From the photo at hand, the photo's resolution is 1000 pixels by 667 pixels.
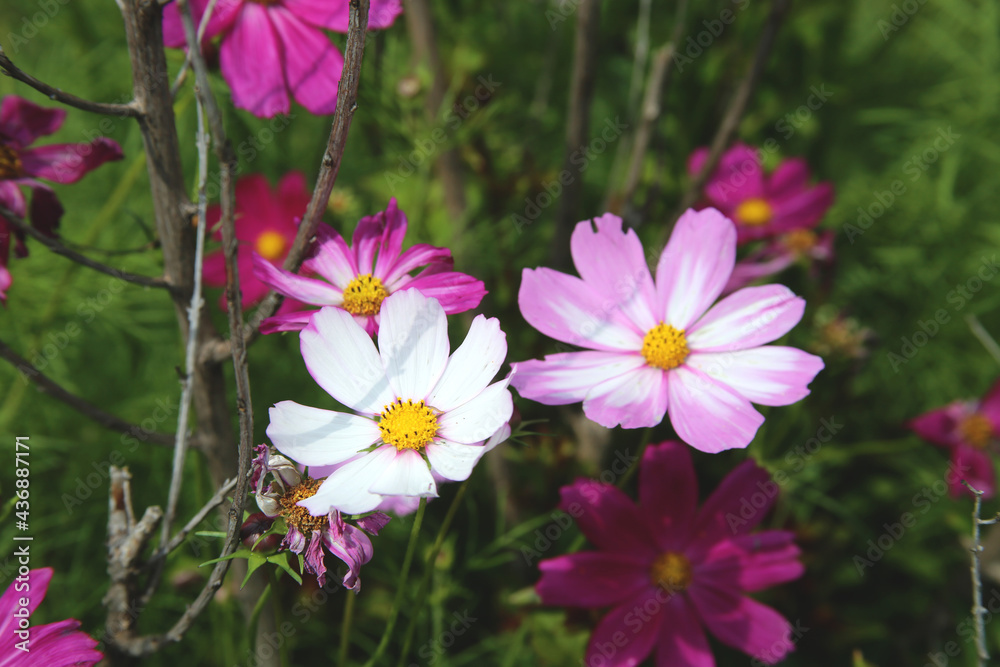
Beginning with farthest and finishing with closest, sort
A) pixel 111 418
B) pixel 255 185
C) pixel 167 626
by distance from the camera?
pixel 255 185, pixel 167 626, pixel 111 418

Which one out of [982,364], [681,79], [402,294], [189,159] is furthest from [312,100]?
[982,364]

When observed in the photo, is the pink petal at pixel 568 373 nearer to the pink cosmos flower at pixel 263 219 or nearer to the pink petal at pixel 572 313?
the pink petal at pixel 572 313

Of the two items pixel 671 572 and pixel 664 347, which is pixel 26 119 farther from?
pixel 671 572

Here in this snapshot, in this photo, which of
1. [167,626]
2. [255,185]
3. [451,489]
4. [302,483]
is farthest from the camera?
[255,185]

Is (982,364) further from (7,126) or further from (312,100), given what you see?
(7,126)

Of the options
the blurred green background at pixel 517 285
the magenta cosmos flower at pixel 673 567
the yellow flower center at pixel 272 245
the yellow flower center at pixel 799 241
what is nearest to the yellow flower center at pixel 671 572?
the magenta cosmos flower at pixel 673 567

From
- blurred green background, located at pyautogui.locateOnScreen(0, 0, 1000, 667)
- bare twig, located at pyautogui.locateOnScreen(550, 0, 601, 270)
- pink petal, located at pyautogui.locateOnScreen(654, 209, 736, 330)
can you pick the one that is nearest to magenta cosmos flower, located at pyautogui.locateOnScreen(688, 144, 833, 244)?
blurred green background, located at pyautogui.locateOnScreen(0, 0, 1000, 667)
